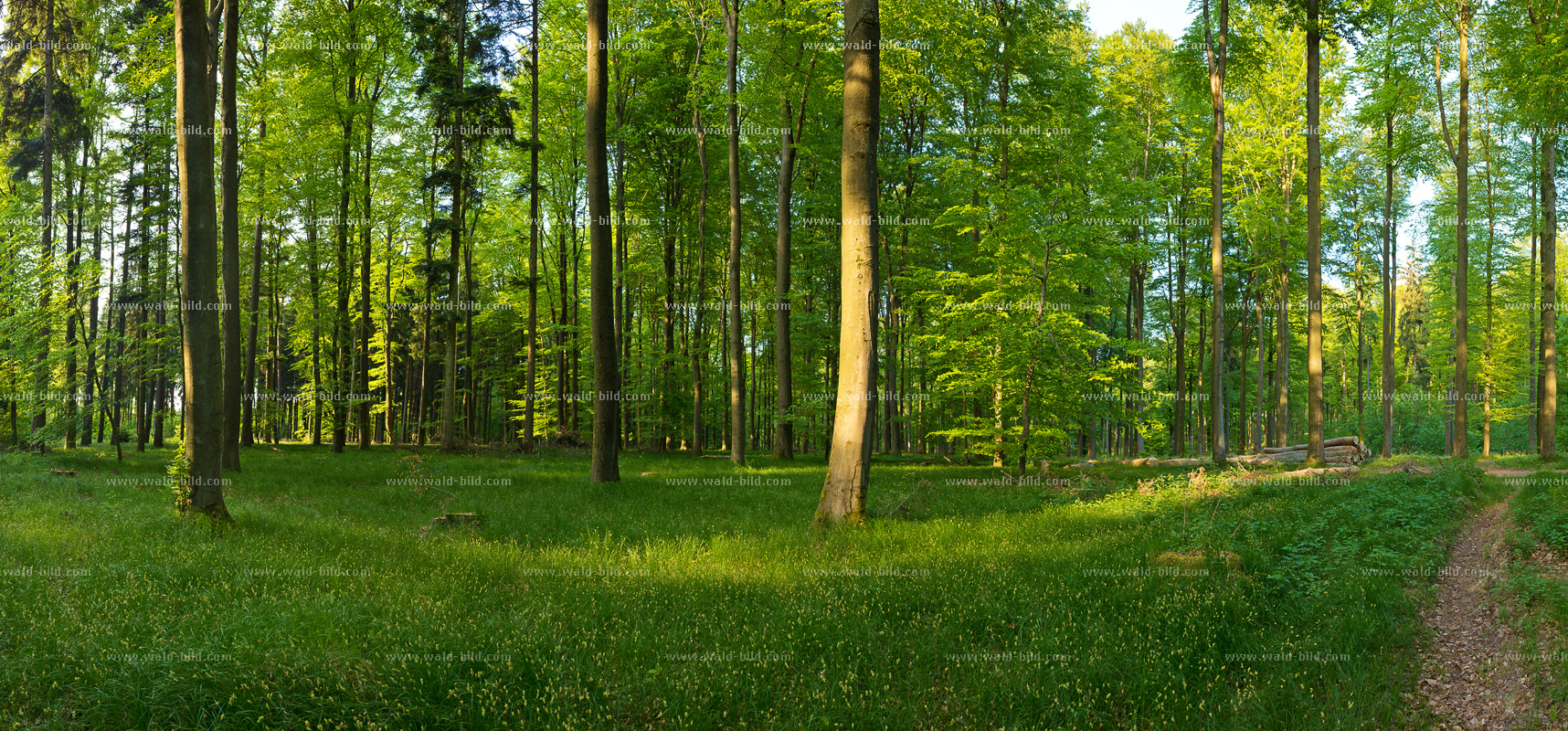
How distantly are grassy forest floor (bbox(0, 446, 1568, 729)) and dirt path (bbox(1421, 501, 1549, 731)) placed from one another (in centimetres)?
14

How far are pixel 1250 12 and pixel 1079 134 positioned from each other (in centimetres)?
846

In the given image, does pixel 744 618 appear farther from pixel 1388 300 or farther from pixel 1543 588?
pixel 1388 300

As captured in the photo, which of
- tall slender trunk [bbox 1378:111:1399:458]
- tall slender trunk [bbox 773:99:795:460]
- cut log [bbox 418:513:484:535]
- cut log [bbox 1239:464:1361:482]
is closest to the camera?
cut log [bbox 418:513:484:535]

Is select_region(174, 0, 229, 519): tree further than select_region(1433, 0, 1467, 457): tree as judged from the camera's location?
No

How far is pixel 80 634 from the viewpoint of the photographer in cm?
466

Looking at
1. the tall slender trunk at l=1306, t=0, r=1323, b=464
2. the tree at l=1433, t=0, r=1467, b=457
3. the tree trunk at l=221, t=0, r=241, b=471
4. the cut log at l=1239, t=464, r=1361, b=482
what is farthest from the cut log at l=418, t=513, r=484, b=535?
the tree at l=1433, t=0, r=1467, b=457

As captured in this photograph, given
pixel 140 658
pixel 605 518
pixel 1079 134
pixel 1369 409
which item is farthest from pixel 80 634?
pixel 1369 409

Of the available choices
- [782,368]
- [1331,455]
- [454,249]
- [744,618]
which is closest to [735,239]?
[782,368]

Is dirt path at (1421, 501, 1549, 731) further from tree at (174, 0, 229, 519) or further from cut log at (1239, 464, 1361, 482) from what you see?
tree at (174, 0, 229, 519)

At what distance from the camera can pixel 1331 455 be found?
1936 centimetres

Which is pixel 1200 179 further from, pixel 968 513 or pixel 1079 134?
pixel 968 513

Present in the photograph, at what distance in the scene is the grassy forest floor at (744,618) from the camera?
4070mm

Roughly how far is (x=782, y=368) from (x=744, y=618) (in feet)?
48.5

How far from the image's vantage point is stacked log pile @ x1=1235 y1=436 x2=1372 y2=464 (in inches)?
744
